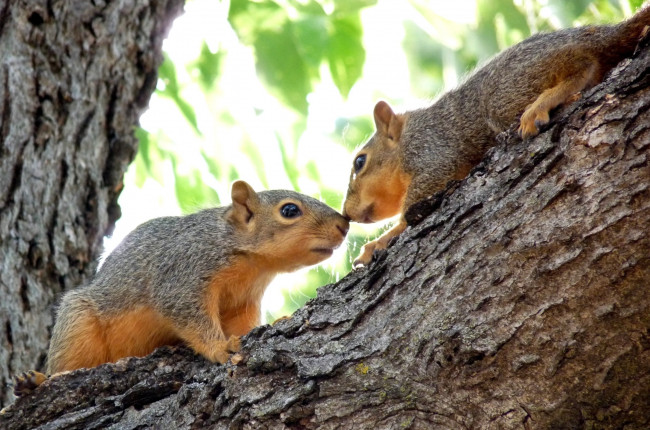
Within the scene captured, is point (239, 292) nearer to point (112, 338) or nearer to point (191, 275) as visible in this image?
point (191, 275)

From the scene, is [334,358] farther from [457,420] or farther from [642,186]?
[642,186]

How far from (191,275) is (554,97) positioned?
250cm

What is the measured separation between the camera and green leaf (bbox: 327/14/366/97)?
17.1ft

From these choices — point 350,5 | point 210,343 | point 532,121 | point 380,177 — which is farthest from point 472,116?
point 210,343

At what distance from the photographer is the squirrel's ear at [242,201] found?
5.05 metres

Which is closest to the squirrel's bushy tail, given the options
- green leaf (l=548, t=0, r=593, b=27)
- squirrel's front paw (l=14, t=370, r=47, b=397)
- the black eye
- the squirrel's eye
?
green leaf (l=548, t=0, r=593, b=27)

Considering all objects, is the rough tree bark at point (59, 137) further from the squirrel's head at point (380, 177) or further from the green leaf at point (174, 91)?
the squirrel's head at point (380, 177)

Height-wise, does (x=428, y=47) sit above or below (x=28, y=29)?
below

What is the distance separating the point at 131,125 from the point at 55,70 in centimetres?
61

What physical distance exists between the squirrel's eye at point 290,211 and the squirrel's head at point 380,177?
0.34m

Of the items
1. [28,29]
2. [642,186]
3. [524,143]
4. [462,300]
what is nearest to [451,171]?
[524,143]

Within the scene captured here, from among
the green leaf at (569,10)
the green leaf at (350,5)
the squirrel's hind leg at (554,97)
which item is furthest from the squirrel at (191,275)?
the squirrel's hind leg at (554,97)

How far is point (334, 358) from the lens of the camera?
299 centimetres

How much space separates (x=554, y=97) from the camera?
3.04 metres
